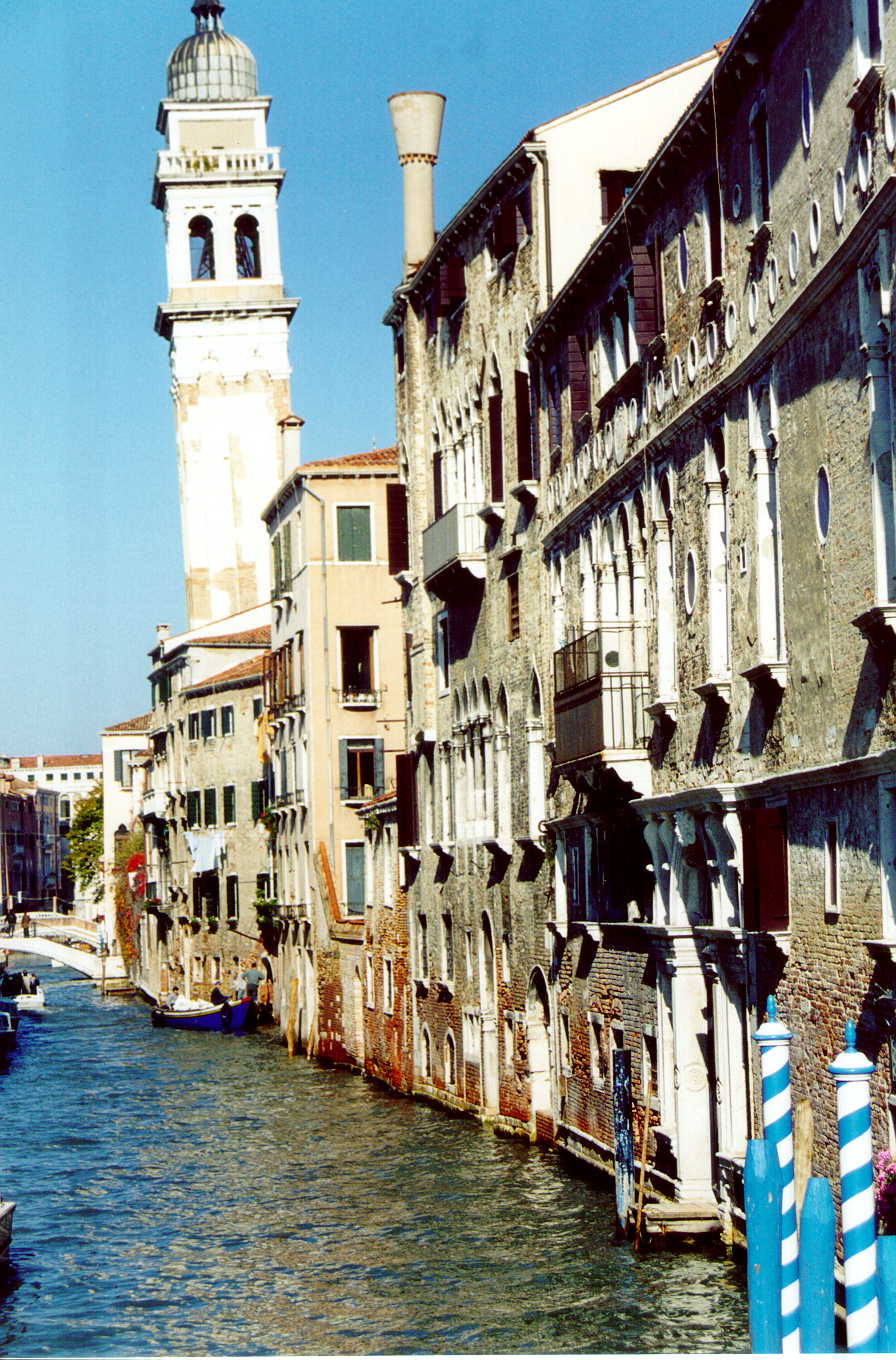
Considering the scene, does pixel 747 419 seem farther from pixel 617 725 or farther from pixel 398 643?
pixel 398 643

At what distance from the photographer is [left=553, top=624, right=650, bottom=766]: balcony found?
20078 mm

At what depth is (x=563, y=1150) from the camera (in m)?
23.4

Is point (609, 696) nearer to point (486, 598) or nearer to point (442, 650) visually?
point (486, 598)

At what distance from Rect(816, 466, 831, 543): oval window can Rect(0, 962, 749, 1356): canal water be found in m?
5.18

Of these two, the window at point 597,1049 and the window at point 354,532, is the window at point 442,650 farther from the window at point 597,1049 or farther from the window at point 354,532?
the window at point 354,532

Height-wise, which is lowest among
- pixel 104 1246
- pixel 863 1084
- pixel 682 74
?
pixel 104 1246

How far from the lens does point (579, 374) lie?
2223 cm

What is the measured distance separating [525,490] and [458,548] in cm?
318

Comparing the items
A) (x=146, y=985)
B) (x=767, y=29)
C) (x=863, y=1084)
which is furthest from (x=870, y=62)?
(x=146, y=985)

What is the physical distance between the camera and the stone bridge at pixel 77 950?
68938 millimetres

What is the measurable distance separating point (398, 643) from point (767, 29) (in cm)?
2694

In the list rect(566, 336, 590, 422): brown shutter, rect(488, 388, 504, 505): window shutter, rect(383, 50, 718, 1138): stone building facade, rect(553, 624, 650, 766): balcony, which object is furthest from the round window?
rect(488, 388, 504, 505): window shutter

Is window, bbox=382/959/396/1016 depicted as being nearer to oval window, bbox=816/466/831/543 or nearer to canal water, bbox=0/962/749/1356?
canal water, bbox=0/962/749/1356

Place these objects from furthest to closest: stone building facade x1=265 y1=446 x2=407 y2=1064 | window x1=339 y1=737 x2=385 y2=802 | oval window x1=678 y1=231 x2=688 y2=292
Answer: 1. window x1=339 y1=737 x2=385 y2=802
2. stone building facade x1=265 y1=446 x2=407 y2=1064
3. oval window x1=678 y1=231 x2=688 y2=292
